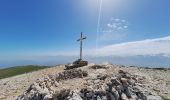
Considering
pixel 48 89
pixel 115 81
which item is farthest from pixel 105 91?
pixel 48 89

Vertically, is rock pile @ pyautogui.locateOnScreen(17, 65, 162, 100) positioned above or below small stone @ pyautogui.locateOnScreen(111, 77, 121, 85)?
below

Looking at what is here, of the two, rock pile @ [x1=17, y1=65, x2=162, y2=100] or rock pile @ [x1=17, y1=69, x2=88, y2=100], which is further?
rock pile @ [x1=17, y1=69, x2=88, y2=100]

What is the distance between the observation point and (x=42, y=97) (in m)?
18.3

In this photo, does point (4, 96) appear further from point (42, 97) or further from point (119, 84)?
point (119, 84)

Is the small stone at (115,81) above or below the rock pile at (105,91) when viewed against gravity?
above

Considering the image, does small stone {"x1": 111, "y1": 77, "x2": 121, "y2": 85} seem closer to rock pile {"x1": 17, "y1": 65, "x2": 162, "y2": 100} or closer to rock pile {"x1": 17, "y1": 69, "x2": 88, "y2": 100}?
rock pile {"x1": 17, "y1": 65, "x2": 162, "y2": 100}

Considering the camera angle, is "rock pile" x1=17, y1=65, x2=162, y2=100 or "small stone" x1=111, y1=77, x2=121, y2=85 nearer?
"rock pile" x1=17, y1=65, x2=162, y2=100

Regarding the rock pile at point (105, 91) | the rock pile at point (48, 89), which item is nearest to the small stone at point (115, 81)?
the rock pile at point (105, 91)

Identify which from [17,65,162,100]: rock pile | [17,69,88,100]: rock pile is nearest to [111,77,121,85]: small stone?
[17,65,162,100]: rock pile

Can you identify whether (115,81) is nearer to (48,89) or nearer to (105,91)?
(105,91)

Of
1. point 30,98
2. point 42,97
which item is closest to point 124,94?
point 42,97

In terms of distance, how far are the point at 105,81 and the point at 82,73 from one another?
213 inches

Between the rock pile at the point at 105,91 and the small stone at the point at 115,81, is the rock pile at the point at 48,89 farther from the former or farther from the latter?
the small stone at the point at 115,81

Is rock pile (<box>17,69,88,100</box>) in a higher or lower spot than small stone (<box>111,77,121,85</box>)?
lower
